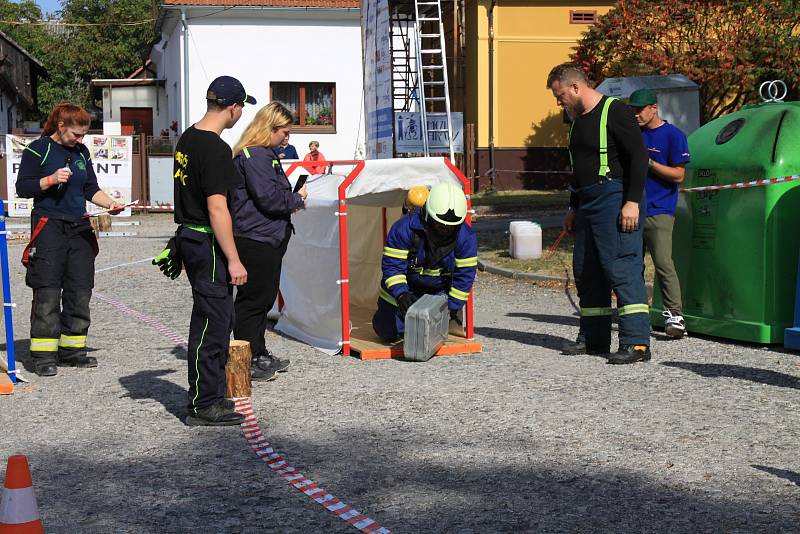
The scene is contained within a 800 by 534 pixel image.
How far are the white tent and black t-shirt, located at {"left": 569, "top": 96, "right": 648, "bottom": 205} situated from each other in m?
1.00

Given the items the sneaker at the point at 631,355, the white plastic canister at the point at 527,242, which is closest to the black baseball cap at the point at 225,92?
the sneaker at the point at 631,355

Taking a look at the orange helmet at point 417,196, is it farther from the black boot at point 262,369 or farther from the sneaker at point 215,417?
the sneaker at point 215,417

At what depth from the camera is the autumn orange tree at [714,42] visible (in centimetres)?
2303

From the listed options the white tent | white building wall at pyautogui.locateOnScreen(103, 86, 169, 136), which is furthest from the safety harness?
white building wall at pyautogui.locateOnScreen(103, 86, 169, 136)

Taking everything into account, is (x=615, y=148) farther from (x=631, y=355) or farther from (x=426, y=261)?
(x=426, y=261)

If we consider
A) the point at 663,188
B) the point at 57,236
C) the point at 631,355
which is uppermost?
the point at 663,188

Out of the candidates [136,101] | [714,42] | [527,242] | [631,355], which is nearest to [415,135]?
[527,242]

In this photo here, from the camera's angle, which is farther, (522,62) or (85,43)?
(85,43)

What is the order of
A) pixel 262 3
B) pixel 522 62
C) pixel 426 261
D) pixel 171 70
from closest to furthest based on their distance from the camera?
pixel 426 261
pixel 262 3
pixel 522 62
pixel 171 70

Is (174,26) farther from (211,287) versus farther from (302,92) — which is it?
(211,287)

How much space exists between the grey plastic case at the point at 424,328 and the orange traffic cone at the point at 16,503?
423 centimetres

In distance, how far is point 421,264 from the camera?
27.7ft

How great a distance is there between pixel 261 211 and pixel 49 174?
162 cm

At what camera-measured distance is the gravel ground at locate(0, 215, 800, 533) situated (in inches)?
184
